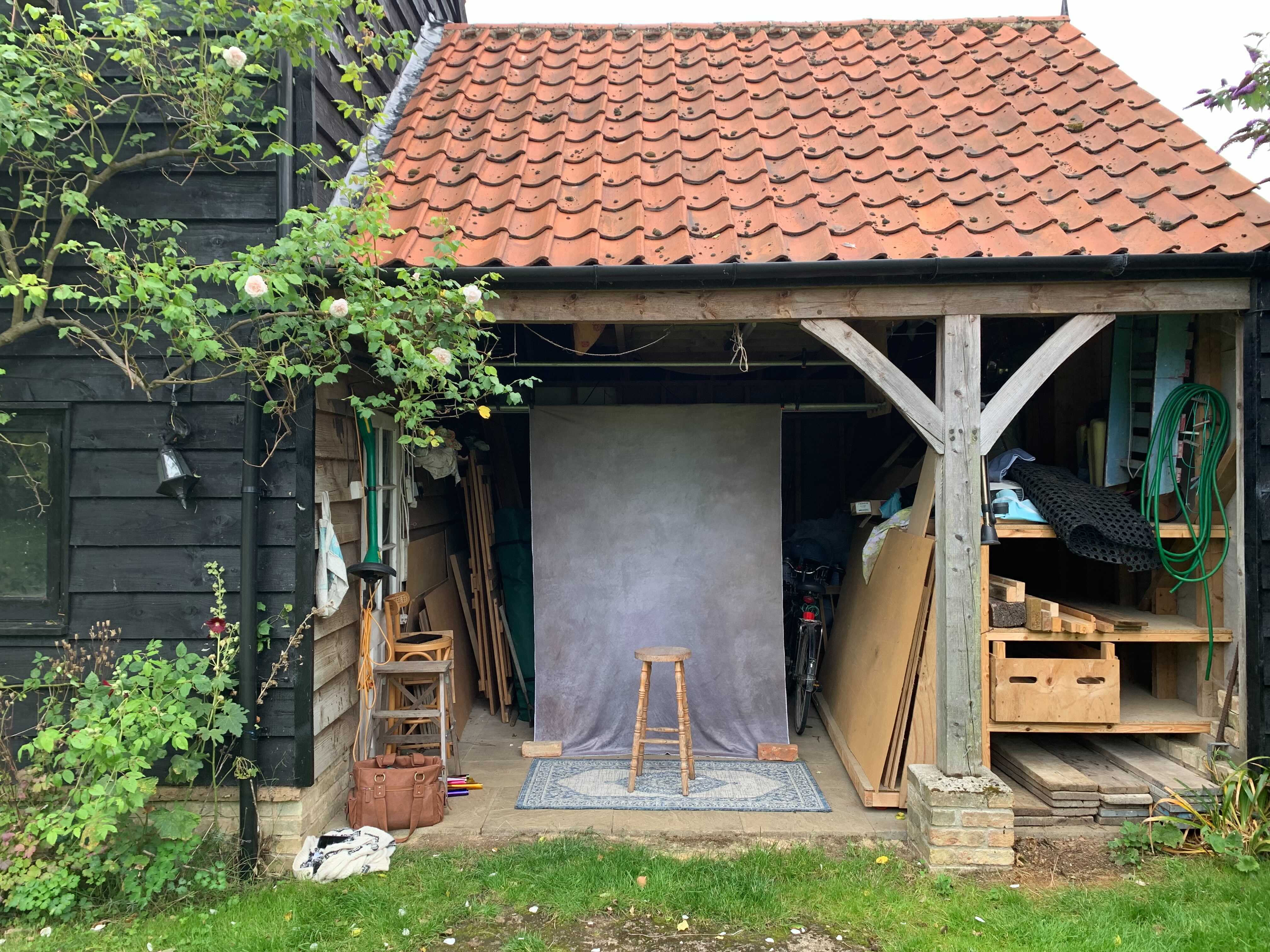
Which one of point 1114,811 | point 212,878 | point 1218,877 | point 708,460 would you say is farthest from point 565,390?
point 1218,877

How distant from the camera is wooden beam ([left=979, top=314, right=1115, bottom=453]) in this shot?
3.85 metres

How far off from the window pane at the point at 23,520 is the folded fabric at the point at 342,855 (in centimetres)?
169

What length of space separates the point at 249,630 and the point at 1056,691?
12.8 feet

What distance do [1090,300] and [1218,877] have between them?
261 cm

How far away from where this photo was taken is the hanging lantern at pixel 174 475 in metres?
3.62

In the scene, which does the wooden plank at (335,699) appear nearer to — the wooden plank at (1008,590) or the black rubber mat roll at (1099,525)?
the wooden plank at (1008,590)

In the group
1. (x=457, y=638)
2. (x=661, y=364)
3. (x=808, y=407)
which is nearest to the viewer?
(x=661, y=364)

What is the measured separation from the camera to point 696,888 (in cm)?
360

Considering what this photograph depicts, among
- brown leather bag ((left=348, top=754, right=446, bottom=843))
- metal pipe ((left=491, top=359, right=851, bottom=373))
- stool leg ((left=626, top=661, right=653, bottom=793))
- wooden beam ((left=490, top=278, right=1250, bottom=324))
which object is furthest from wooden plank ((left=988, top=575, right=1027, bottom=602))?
brown leather bag ((left=348, top=754, right=446, bottom=843))

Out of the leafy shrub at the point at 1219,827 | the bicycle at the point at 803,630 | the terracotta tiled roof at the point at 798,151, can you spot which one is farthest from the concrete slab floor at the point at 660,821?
the terracotta tiled roof at the point at 798,151

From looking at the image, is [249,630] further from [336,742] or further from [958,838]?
[958,838]

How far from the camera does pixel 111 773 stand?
3275 mm

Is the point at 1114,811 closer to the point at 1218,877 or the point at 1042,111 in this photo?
the point at 1218,877

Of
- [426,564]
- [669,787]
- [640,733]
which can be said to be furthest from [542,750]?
[426,564]
